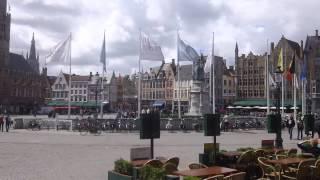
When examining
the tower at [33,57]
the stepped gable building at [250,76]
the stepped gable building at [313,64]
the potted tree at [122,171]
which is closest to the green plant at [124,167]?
the potted tree at [122,171]

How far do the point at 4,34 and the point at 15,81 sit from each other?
44.7ft

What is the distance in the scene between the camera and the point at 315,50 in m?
98.6

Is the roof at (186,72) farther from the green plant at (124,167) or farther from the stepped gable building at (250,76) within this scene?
the green plant at (124,167)

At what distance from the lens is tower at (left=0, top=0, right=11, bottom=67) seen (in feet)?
406

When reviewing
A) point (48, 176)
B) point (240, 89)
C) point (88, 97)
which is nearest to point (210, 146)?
point (48, 176)

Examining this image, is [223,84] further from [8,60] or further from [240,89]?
[8,60]

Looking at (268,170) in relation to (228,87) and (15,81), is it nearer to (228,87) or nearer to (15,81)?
(228,87)

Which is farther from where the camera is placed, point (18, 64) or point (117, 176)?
point (18, 64)

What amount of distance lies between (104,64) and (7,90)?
3499 inches

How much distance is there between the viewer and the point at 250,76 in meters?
110

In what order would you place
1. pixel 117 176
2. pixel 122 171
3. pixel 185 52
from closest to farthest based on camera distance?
pixel 117 176 → pixel 122 171 → pixel 185 52

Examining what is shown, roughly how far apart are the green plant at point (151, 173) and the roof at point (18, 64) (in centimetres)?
13037

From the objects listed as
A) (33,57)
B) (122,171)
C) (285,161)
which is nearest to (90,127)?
(285,161)

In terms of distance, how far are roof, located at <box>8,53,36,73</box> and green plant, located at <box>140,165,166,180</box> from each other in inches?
5133
